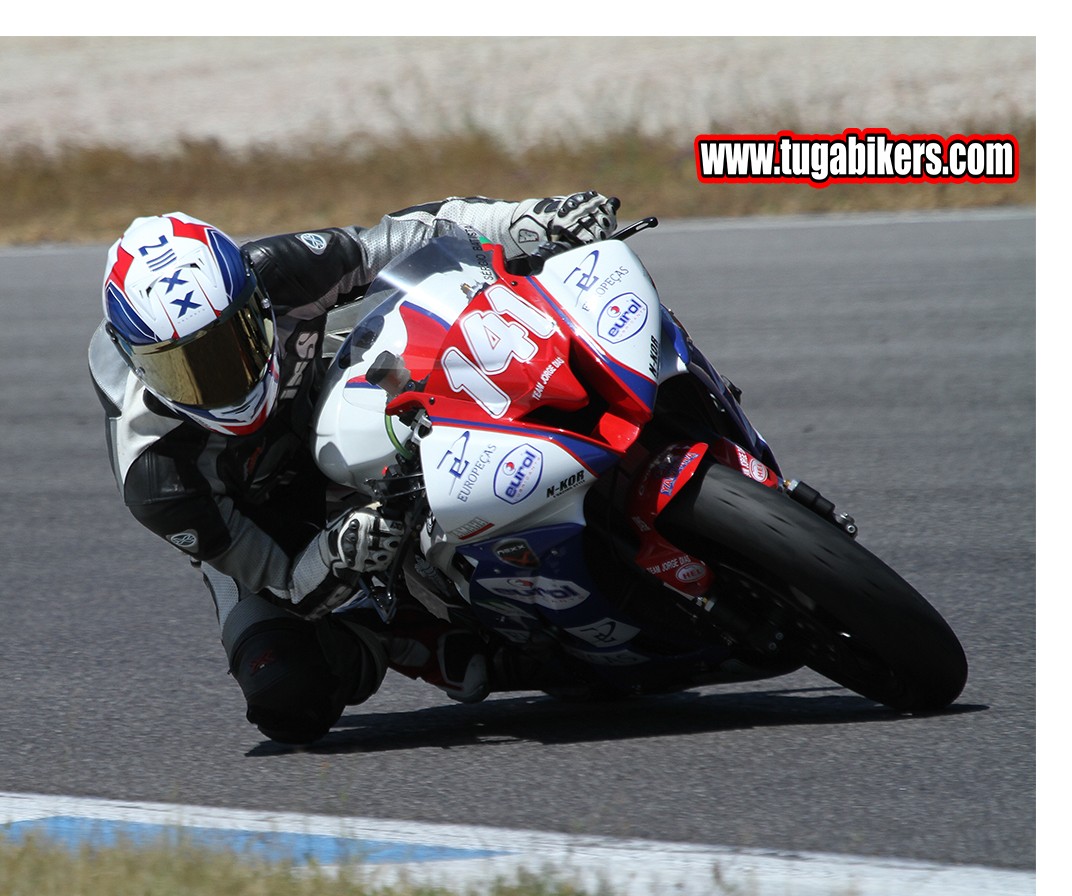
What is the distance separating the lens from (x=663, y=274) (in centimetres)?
1087

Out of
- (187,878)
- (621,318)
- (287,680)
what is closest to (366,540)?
(287,680)

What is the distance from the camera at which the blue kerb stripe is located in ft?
10.1

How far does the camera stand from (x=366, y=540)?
3.50 meters

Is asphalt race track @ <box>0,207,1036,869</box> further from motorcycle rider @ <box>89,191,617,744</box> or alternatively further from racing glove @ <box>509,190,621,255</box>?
racing glove @ <box>509,190,621,255</box>

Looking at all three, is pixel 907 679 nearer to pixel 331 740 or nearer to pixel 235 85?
pixel 331 740

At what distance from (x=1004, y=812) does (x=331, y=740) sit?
1.75 metres

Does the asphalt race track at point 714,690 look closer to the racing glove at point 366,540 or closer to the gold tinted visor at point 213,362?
the racing glove at point 366,540

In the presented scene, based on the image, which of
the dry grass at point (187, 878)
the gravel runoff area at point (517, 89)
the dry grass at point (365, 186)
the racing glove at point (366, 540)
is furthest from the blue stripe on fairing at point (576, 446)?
the gravel runoff area at point (517, 89)

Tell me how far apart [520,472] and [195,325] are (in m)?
0.78

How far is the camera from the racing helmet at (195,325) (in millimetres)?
3439

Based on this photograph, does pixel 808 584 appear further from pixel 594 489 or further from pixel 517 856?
pixel 517 856

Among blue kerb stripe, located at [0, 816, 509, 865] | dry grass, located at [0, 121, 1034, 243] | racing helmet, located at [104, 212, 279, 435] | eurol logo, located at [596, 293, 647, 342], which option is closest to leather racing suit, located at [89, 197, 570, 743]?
racing helmet, located at [104, 212, 279, 435]

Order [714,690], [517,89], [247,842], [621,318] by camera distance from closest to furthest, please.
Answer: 1. [247,842]
2. [621,318]
3. [714,690]
4. [517,89]
